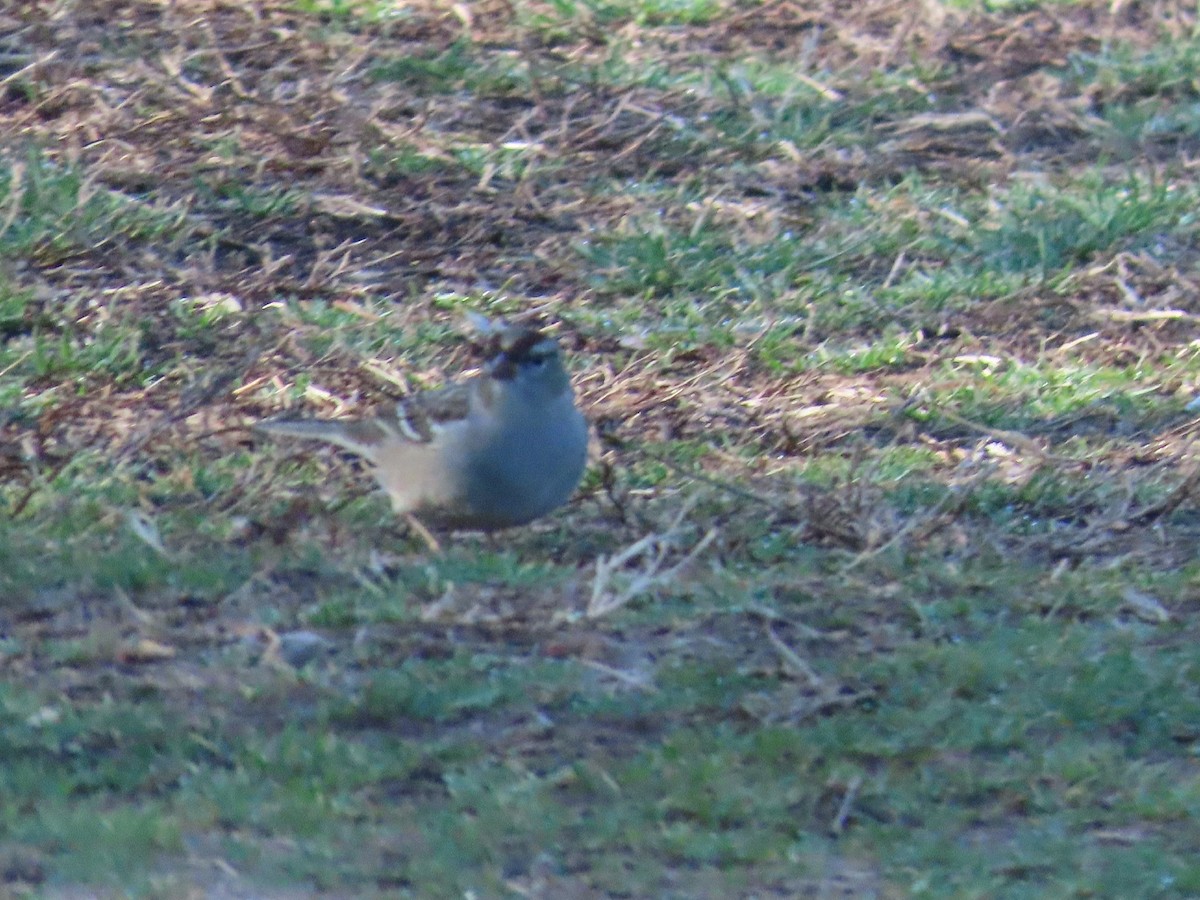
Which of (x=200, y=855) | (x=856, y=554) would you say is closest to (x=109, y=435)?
(x=856, y=554)

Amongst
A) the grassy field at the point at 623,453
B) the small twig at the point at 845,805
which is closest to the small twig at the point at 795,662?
the grassy field at the point at 623,453

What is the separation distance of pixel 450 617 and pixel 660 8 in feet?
23.5

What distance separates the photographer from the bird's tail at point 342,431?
668 cm

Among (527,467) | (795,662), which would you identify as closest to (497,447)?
(527,467)

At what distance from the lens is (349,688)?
17.3ft

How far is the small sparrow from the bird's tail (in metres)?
0.12

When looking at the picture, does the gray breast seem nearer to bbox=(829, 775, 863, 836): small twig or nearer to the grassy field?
the grassy field

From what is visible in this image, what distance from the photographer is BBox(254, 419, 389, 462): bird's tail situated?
263 inches

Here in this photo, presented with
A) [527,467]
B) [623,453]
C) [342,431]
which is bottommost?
[623,453]

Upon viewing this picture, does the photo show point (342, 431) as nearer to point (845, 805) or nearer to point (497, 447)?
point (497, 447)

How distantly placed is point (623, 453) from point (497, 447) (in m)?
1.36

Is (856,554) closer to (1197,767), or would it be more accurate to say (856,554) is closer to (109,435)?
(1197,767)

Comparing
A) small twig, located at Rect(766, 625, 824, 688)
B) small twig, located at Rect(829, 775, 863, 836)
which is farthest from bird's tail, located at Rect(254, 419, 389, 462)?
small twig, located at Rect(829, 775, 863, 836)

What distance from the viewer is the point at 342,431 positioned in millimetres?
6852
